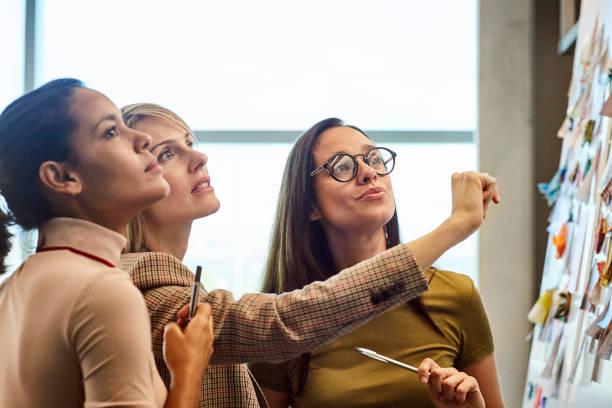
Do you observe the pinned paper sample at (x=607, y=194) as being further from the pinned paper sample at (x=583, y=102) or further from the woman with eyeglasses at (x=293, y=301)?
the woman with eyeglasses at (x=293, y=301)

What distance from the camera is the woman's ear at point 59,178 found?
85cm

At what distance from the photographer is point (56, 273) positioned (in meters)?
0.78

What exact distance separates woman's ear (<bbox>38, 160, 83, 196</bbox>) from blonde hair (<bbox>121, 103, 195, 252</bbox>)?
0.38 m

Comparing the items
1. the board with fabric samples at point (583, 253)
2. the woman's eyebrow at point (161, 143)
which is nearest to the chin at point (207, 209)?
the woman's eyebrow at point (161, 143)

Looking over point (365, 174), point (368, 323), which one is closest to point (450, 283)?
point (368, 323)

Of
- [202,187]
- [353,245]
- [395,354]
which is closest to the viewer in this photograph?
[202,187]

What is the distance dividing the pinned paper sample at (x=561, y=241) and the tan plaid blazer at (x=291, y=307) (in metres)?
Result: 1.32

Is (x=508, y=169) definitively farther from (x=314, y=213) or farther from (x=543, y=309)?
(x=314, y=213)

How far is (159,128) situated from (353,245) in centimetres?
56

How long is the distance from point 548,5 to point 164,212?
8.89 ft

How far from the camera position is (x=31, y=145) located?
0.85 meters

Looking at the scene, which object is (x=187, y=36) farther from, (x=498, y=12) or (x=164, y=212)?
(x=164, y=212)

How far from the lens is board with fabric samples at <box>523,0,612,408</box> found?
161cm

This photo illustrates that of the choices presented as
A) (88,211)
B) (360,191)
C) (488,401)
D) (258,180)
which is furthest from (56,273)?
(258,180)
